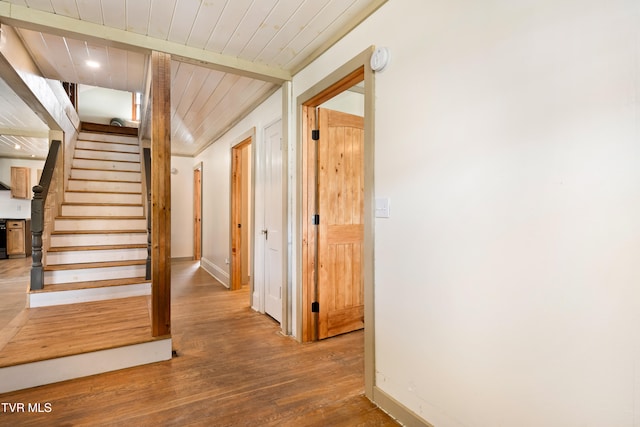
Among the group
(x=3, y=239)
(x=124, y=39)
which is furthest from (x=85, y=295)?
(x=3, y=239)

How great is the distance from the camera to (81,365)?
2.15 metres

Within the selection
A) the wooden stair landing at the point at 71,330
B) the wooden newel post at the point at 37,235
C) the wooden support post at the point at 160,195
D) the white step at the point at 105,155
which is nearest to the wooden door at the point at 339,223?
the wooden support post at the point at 160,195

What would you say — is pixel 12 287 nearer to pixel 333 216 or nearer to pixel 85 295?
pixel 85 295

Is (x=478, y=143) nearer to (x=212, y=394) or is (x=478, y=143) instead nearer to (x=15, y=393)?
(x=212, y=394)

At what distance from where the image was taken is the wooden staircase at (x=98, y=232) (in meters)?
3.45

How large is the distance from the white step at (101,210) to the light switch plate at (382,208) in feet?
13.1

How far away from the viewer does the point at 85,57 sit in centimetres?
276

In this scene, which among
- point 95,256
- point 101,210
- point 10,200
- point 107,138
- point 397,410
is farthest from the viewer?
point 10,200

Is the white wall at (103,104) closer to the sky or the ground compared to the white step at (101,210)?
closer to the sky

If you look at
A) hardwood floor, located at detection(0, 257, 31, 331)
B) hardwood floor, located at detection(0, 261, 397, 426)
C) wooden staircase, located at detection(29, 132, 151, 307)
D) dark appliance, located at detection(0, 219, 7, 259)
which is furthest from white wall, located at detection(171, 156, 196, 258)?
hardwood floor, located at detection(0, 261, 397, 426)

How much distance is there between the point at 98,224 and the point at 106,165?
1.46m

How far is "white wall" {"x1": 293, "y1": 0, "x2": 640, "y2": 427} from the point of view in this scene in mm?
984

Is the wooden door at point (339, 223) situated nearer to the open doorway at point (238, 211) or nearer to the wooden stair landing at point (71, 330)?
the wooden stair landing at point (71, 330)

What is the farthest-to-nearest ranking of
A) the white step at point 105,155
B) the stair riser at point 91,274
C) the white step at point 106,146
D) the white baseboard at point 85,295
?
the white step at point 106,146
the white step at point 105,155
the stair riser at point 91,274
the white baseboard at point 85,295
